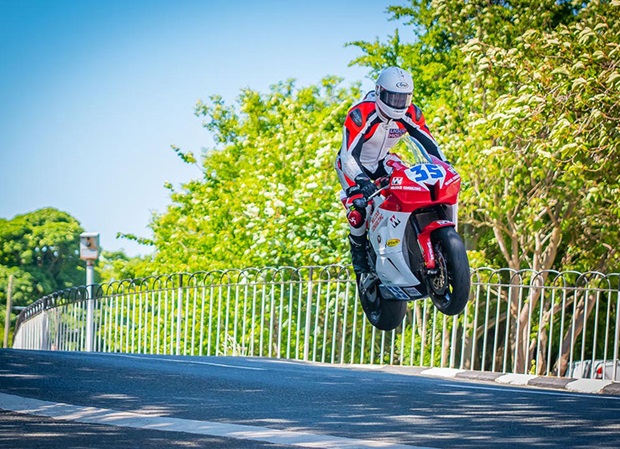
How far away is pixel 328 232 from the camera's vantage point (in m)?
28.3

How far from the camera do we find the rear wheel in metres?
9.92

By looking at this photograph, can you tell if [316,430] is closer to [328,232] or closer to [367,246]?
[367,246]

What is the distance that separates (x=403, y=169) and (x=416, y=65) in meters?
21.8

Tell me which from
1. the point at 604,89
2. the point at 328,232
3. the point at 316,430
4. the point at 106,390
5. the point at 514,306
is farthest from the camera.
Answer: the point at 328,232

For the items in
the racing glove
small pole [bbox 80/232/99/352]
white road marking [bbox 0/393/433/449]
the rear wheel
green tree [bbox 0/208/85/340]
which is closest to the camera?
white road marking [bbox 0/393/433/449]

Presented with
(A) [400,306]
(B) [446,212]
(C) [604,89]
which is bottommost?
(A) [400,306]

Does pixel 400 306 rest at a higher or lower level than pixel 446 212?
lower

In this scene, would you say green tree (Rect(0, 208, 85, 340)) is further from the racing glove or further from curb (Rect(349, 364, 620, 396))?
the racing glove

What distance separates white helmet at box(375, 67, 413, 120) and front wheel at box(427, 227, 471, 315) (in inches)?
40.8

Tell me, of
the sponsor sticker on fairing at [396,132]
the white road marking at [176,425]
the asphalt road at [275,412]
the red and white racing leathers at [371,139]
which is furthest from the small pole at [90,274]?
the white road marking at [176,425]

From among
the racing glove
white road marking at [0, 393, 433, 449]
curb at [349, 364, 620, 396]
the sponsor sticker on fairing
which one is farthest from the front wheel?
curb at [349, 364, 620, 396]

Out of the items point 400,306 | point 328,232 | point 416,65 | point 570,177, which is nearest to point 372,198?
point 400,306

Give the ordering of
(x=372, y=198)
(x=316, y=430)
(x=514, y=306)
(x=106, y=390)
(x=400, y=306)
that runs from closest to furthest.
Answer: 1. (x=316, y=430)
2. (x=106, y=390)
3. (x=372, y=198)
4. (x=400, y=306)
5. (x=514, y=306)

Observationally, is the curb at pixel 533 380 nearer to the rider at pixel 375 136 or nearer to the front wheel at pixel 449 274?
the front wheel at pixel 449 274
